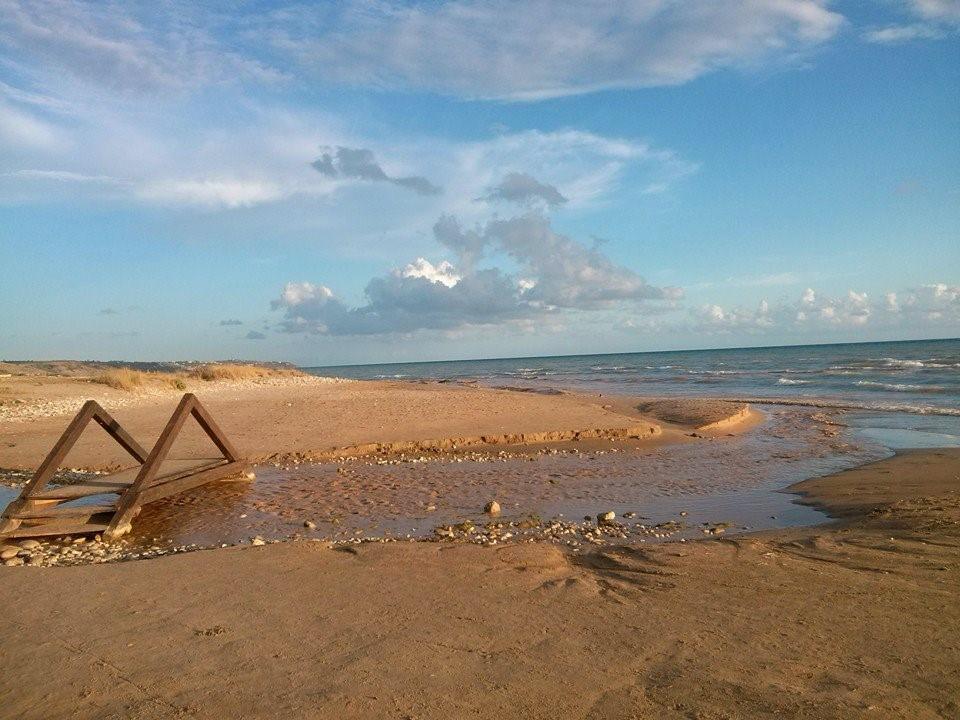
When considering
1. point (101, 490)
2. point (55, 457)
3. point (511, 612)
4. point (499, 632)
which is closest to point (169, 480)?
point (101, 490)

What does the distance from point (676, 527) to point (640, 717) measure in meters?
4.62

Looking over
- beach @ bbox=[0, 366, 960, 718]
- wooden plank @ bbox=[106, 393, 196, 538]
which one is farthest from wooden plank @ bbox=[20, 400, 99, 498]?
beach @ bbox=[0, 366, 960, 718]

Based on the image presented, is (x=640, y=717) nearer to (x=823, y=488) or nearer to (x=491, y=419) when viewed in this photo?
(x=823, y=488)

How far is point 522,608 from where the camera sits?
180 inches

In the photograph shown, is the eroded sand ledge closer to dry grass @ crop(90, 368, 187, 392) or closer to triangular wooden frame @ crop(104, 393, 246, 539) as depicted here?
triangular wooden frame @ crop(104, 393, 246, 539)

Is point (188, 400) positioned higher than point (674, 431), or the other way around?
point (188, 400)

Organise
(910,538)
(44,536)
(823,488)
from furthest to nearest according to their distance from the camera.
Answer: (823,488) → (44,536) → (910,538)

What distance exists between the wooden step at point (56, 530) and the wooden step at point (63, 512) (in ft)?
0.42

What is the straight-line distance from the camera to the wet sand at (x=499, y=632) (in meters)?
3.30

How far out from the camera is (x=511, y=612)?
4.50 metres

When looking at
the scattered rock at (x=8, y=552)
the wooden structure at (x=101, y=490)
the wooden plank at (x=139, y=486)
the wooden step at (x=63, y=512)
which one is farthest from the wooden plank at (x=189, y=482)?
the scattered rock at (x=8, y=552)

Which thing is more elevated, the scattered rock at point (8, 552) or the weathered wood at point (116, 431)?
the weathered wood at point (116, 431)

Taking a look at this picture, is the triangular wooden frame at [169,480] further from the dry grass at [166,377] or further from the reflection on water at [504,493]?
the dry grass at [166,377]

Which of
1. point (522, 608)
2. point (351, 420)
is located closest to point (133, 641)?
point (522, 608)
